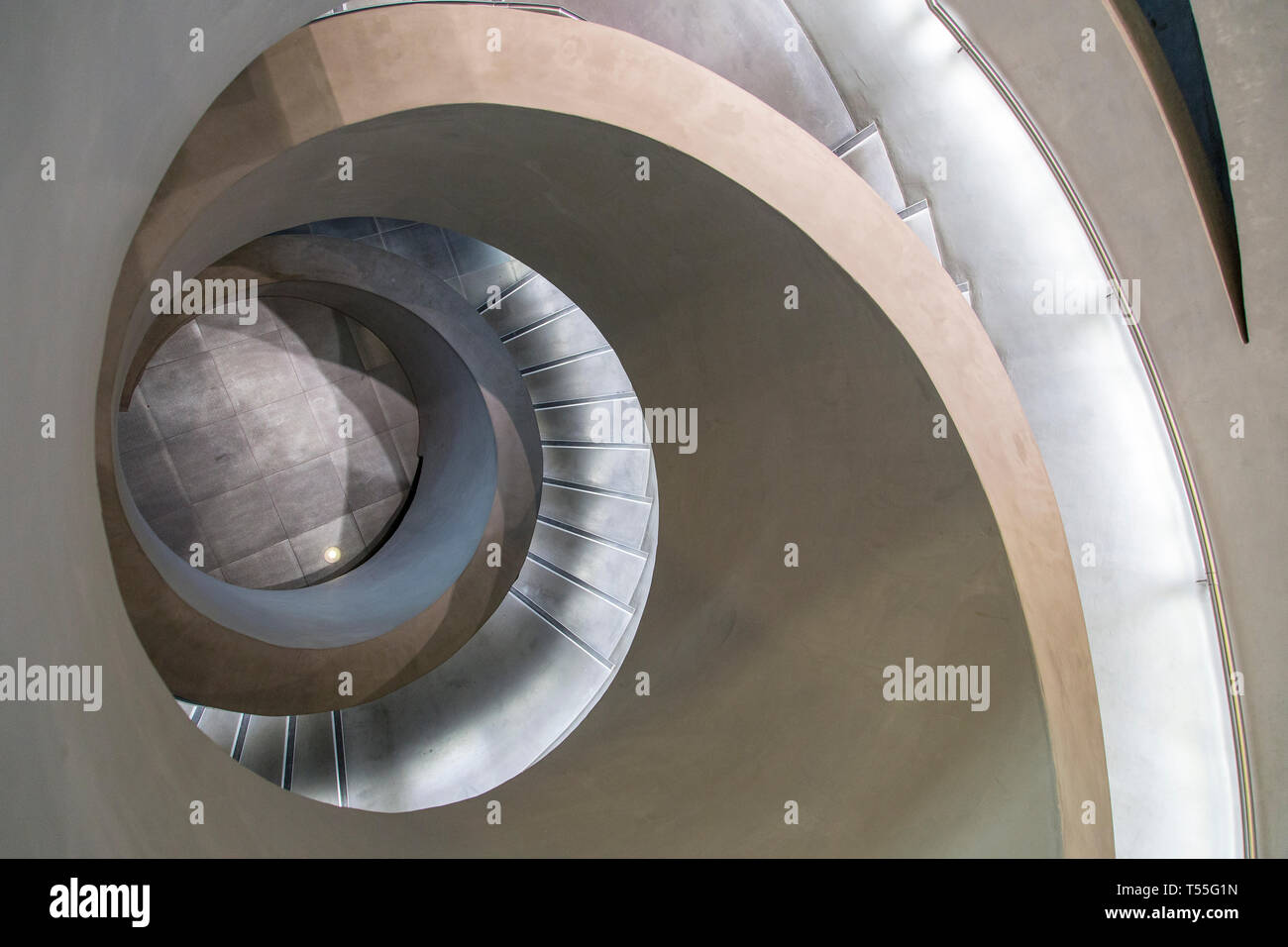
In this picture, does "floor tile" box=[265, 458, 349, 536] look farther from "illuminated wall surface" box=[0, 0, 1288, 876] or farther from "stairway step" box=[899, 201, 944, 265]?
"stairway step" box=[899, 201, 944, 265]

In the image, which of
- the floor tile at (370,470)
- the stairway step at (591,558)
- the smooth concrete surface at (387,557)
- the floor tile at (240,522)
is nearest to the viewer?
the smooth concrete surface at (387,557)

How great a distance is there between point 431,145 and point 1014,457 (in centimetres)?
421

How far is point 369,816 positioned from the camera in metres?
6.31

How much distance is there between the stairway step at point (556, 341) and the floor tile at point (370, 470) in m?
2.63

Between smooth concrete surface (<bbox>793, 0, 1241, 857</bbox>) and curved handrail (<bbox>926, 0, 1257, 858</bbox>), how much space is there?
1.9 inches

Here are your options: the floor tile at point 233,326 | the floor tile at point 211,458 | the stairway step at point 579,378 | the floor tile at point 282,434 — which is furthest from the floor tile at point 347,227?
the floor tile at point 211,458

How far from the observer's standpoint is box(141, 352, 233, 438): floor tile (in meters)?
10.0

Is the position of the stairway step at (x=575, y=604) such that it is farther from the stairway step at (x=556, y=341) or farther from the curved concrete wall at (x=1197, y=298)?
the curved concrete wall at (x=1197, y=298)

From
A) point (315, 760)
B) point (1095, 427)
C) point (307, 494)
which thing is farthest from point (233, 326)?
point (1095, 427)

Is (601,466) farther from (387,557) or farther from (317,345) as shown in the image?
(317,345)

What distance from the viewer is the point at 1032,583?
16.1 ft

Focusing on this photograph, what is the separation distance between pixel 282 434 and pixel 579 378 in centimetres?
410

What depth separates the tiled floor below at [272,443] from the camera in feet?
33.1

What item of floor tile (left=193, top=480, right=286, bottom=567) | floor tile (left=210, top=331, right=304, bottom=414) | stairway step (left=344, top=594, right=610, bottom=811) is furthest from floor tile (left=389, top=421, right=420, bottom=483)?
stairway step (left=344, top=594, right=610, bottom=811)
